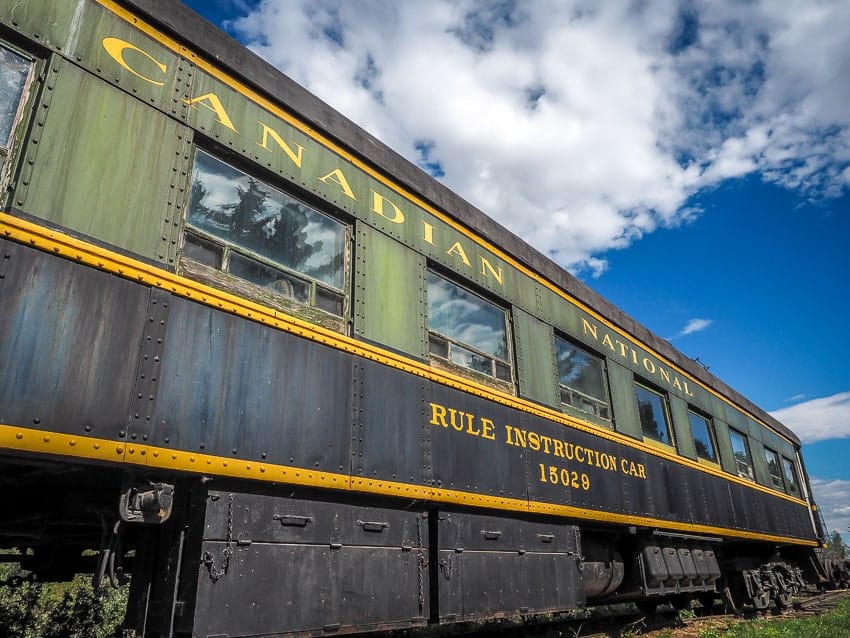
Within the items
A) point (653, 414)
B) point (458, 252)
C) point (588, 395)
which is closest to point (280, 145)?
point (458, 252)

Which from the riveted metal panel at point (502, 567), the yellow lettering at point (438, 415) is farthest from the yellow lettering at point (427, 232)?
the riveted metal panel at point (502, 567)

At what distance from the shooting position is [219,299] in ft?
10.0

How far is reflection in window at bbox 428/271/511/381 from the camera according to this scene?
4617 mm

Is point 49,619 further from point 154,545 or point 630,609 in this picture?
point 630,609

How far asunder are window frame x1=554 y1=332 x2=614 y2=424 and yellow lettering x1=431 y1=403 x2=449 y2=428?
190 cm

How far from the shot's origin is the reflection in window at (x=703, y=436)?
886cm

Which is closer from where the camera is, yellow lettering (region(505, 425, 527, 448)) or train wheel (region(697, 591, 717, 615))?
yellow lettering (region(505, 425, 527, 448))

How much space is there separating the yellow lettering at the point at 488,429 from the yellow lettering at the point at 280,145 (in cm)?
230

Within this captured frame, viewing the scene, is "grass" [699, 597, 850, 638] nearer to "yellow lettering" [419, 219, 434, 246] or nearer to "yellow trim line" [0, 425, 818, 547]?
"yellow trim line" [0, 425, 818, 547]

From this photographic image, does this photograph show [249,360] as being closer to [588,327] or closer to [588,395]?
[588,395]

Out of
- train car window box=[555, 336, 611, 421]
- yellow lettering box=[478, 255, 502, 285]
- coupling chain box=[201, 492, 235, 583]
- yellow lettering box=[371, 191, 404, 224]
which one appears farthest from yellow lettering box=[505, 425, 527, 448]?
coupling chain box=[201, 492, 235, 583]

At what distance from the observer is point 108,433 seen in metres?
2.51

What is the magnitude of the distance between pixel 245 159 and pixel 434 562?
282cm

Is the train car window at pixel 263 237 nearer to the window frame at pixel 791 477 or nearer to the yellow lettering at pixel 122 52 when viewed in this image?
the yellow lettering at pixel 122 52
